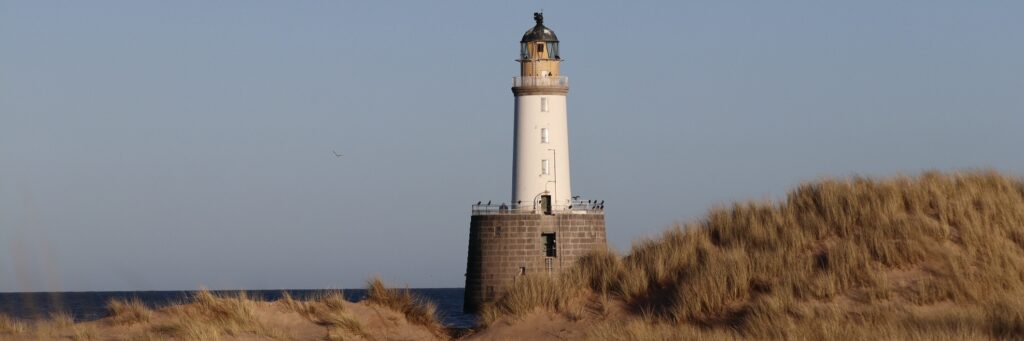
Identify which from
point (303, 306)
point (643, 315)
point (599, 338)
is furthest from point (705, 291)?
point (303, 306)

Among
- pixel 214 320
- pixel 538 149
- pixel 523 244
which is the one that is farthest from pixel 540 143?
pixel 214 320

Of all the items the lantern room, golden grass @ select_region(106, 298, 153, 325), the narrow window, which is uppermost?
the lantern room

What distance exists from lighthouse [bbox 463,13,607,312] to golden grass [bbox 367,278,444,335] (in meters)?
28.9

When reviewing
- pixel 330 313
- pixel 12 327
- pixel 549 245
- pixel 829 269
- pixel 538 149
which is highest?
pixel 538 149

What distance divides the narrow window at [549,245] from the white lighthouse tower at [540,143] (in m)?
1.12

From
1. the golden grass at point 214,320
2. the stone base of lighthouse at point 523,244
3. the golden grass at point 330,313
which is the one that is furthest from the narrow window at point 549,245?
the golden grass at point 214,320

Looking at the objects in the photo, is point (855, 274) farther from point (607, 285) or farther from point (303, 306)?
point (303, 306)

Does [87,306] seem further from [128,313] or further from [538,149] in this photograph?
[128,313]

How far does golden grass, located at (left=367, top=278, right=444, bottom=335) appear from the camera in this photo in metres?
22.6

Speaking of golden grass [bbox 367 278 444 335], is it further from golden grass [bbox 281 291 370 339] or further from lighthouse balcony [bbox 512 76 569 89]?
lighthouse balcony [bbox 512 76 569 89]

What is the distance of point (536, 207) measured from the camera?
52.7 metres

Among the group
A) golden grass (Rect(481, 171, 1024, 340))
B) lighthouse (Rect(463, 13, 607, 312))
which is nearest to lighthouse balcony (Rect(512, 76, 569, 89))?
lighthouse (Rect(463, 13, 607, 312))

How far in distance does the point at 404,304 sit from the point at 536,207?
30.1 metres

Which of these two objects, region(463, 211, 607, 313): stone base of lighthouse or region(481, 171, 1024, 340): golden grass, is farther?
region(463, 211, 607, 313): stone base of lighthouse
